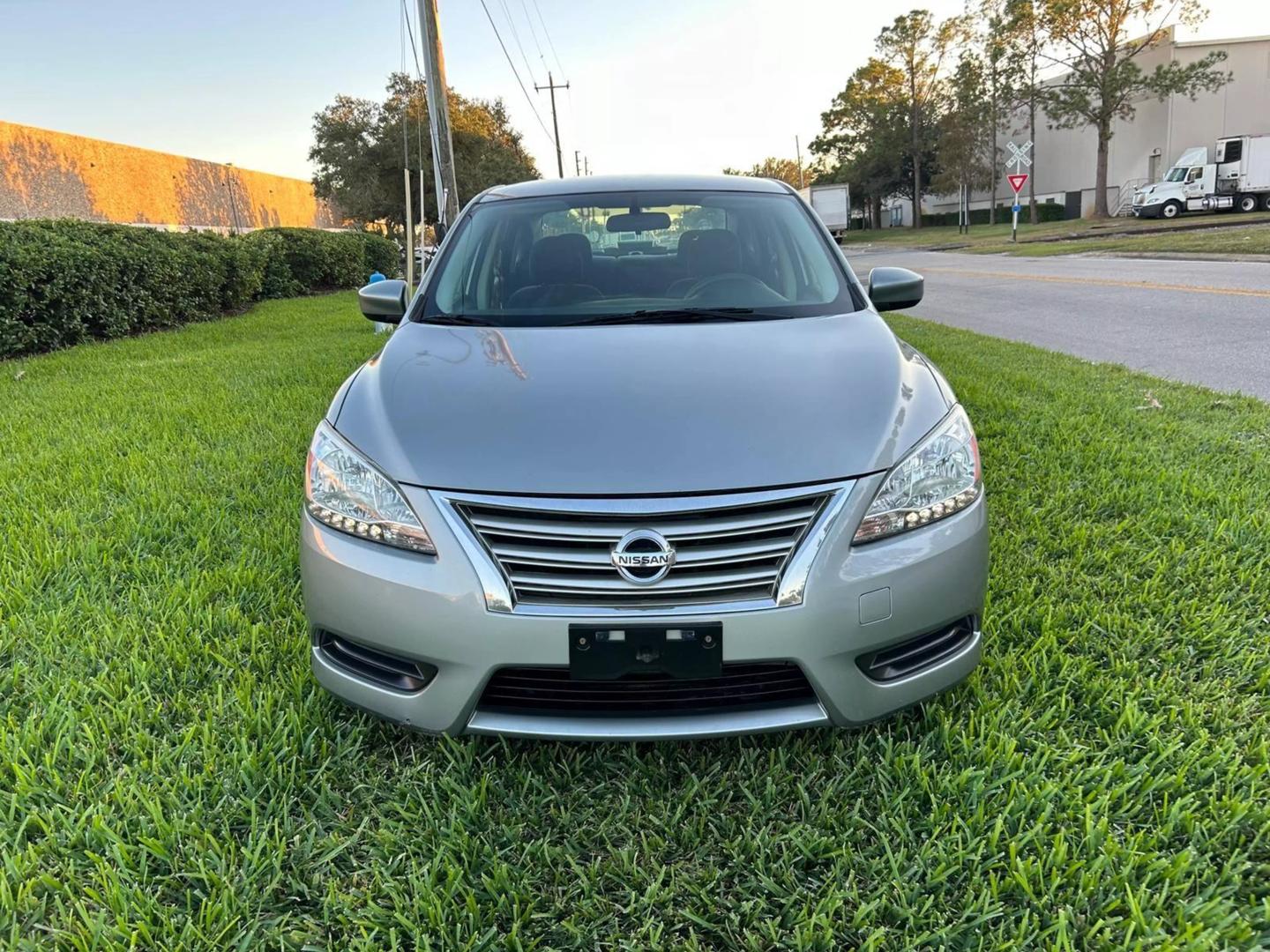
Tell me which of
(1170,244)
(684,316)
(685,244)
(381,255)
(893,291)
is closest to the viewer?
(684,316)

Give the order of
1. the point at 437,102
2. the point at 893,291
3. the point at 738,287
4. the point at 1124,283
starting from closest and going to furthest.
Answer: the point at 738,287
the point at 893,291
the point at 1124,283
the point at 437,102

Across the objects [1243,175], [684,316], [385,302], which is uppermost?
[1243,175]

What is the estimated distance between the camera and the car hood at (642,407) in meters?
1.78

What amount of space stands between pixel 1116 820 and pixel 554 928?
1245 mm

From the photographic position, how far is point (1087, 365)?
20.8 ft

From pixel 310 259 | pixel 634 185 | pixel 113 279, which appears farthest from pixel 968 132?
pixel 634 185

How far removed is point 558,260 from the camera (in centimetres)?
306

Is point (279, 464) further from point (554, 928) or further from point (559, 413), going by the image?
point (554, 928)

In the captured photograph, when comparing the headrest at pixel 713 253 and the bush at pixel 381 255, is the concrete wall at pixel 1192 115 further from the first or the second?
the headrest at pixel 713 253

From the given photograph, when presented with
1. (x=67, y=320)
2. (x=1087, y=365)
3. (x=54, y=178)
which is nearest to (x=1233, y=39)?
(x=1087, y=365)

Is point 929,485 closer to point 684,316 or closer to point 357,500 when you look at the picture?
point 684,316

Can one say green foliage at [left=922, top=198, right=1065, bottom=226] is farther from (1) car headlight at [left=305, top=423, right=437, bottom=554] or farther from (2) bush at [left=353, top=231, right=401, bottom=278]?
(1) car headlight at [left=305, top=423, right=437, bottom=554]

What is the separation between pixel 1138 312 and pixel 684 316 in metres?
8.62

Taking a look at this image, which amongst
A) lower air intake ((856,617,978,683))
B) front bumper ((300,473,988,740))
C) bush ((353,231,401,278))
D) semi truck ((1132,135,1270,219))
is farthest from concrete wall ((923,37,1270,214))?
front bumper ((300,473,988,740))
